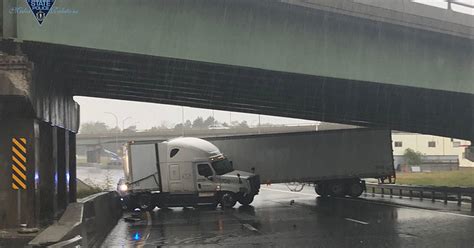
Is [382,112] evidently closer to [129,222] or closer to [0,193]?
[129,222]

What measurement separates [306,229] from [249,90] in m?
9.43

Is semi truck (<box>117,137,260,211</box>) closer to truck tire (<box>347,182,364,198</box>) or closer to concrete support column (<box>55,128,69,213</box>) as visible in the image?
concrete support column (<box>55,128,69,213</box>)

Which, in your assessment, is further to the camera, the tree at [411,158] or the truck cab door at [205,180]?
the tree at [411,158]

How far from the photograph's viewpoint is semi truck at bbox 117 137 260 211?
78.4ft

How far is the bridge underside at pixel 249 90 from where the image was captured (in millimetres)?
16094

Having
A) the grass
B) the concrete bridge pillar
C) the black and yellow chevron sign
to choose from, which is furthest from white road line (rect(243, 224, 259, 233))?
the grass

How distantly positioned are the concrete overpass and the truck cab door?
4282mm

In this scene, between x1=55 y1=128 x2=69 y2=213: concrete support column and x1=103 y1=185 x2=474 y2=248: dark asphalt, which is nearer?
x1=103 y1=185 x2=474 y2=248: dark asphalt

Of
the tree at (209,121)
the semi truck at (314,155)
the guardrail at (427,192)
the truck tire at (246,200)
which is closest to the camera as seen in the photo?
the guardrail at (427,192)

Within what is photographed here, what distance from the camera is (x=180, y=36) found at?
14.4m

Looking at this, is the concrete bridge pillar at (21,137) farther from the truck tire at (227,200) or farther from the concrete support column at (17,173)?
the truck tire at (227,200)

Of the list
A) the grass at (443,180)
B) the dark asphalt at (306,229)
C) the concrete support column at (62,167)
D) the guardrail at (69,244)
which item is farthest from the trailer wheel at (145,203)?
the grass at (443,180)

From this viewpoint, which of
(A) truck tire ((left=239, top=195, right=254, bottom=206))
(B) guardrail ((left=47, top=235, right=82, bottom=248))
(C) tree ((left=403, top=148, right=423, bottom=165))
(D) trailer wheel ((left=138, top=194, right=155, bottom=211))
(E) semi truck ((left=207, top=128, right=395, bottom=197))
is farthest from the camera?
(C) tree ((left=403, top=148, right=423, bottom=165))

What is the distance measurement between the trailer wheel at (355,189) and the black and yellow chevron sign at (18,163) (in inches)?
807
